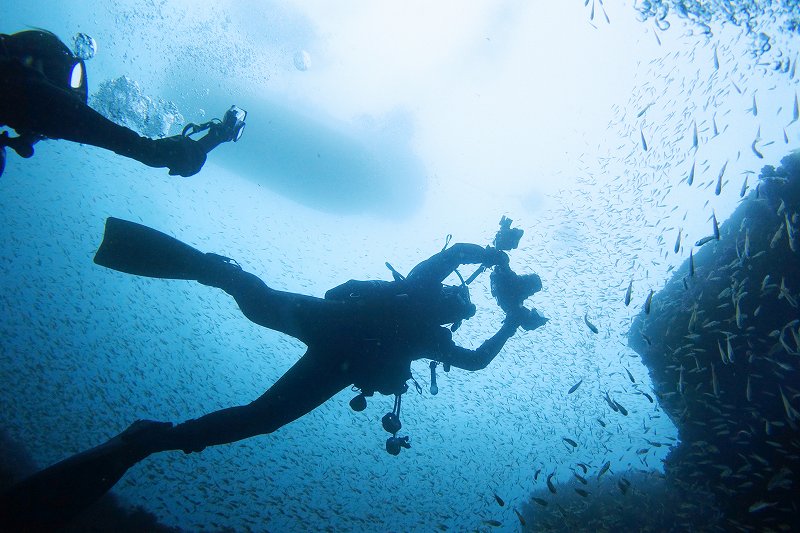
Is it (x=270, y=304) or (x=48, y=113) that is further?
(x=270, y=304)

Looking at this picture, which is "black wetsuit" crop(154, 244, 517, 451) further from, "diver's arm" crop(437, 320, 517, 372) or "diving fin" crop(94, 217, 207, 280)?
"diving fin" crop(94, 217, 207, 280)

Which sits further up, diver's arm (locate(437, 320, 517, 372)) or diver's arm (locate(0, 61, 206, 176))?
diver's arm (locate(437, 320, 517, 372))

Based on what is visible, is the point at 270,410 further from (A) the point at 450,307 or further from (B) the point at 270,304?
(A) the point at 450,307

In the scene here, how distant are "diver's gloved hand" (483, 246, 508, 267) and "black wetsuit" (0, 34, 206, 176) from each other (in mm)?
3761

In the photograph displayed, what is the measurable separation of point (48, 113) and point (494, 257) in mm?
4323

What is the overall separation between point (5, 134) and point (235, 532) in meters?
15.4

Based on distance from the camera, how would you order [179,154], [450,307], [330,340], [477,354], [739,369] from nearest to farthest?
[179,154] < [330,340] < [450,307] < [477,354] < [739,369]

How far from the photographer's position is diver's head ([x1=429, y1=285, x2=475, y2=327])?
4.41 metres

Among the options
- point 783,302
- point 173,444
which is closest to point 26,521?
point 173,444

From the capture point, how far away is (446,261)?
14.7ft

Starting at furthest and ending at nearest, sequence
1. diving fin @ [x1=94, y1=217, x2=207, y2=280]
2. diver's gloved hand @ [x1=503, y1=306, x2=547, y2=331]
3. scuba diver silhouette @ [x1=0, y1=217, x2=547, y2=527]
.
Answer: diver's gloved hand @ [x1=503, y1=306, x2=547, y2=331], diving fin @ [x1=94, y1=217, x2=207, y2=280], scuba diver silhouette @ [x1=0, y1=217, x2=547, y2=527]

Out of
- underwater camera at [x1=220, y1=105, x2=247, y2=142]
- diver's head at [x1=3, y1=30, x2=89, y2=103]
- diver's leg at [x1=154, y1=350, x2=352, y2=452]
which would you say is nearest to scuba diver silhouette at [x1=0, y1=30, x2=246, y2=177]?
diver's head at [x1=3, y1=30, x2=89, y2=103]

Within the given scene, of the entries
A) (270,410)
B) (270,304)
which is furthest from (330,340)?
(270,410)

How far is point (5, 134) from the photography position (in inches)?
104
